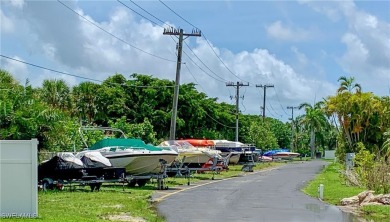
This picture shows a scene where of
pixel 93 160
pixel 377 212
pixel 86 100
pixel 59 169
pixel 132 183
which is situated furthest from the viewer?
pixel 86 100

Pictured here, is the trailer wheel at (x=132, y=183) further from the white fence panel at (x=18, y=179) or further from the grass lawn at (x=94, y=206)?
the white fence panel at (x=18, y=179)

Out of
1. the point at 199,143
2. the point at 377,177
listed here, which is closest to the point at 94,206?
the point at 377,177

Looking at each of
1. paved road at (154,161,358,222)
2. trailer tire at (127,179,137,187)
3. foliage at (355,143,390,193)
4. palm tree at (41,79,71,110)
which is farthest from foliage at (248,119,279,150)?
trailer tire at (127,179,137,187)

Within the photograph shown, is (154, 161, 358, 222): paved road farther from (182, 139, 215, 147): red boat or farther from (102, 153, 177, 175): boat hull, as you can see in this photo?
(182, 139, 215, 147): red boat

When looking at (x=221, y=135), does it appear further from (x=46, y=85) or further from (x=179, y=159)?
(x=179, y=159)

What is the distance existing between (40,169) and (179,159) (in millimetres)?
14751

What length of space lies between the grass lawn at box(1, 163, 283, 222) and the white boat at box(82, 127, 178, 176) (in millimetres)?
3146

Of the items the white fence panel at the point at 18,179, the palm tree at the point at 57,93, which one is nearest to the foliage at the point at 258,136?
the palm tree at the point at 57,93

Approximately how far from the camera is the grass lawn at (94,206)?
15845 mm

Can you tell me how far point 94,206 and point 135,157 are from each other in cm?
969

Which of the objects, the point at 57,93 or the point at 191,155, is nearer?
the point at 191,155

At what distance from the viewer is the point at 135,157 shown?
28.1 meters

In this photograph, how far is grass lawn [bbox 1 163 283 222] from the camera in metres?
15.8

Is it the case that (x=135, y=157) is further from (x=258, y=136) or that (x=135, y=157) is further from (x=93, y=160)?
(x=258, y=136)
